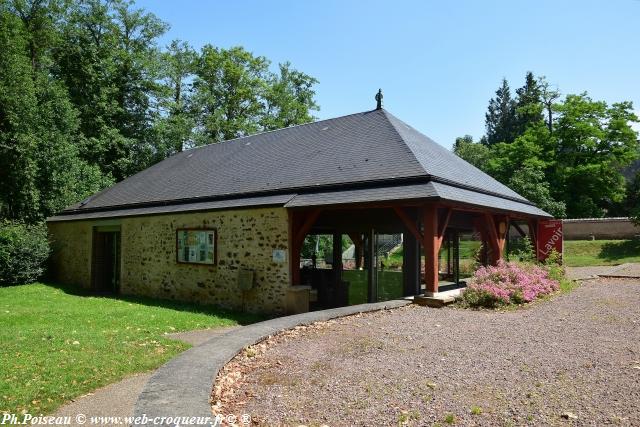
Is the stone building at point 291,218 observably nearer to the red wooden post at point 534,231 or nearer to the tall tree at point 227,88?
the red wooden post at point 534,231

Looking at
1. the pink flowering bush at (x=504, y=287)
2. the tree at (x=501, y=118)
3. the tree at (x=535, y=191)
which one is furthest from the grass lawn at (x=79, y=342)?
the tree at (x=501, y=118)

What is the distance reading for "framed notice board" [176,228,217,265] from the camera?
1230cm

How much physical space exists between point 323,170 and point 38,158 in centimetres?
1558

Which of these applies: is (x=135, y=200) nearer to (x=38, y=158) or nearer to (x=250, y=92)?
(x=38, y=158)

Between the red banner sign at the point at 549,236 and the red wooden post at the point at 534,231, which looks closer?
the red wooden post at the point at 534,231

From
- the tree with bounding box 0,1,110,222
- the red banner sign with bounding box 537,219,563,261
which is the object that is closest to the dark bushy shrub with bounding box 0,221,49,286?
the tree with bounding box 0,1,110,222

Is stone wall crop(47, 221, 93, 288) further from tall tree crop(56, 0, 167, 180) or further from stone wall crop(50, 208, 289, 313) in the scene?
tall tree crop(56, 0, 167, 180)

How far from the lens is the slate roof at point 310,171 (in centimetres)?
1041

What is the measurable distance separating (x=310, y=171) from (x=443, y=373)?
7.80 meters

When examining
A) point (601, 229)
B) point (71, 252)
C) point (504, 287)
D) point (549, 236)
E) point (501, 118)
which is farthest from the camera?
point (501, 118)

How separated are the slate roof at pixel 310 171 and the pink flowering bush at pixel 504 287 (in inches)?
66.6

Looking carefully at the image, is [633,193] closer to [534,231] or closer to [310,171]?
[534,231]

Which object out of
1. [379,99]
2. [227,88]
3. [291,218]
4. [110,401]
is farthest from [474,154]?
[110,401]

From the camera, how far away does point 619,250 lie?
22.7 m
